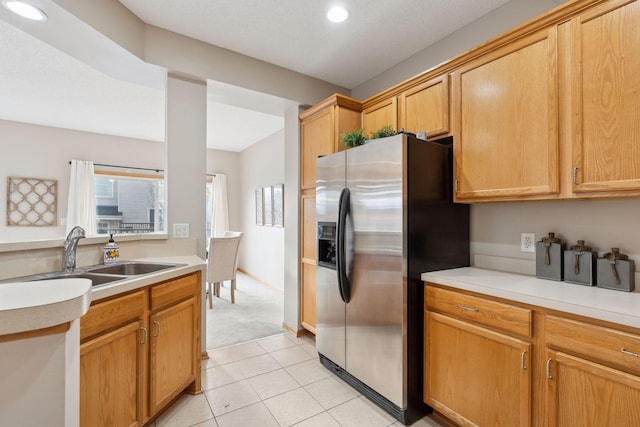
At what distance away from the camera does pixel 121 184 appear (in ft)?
17.8

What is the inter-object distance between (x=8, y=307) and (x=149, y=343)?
1.02 metres

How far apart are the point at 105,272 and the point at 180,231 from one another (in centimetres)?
65

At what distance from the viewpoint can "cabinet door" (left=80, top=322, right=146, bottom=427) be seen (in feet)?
4.19

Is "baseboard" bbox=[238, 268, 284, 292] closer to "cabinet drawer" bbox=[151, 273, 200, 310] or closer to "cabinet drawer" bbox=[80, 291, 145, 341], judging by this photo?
"cabinet drawer" bbox=[151, 273, 200, 310]

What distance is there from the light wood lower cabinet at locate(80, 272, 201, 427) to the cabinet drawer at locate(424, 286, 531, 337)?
153 cm

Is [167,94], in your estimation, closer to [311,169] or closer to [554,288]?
[311,169]

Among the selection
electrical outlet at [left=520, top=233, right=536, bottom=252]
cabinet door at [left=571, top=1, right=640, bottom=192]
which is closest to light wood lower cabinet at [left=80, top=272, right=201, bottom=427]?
electrical outlet at [left=520, top=233, right=536, bottom=252]

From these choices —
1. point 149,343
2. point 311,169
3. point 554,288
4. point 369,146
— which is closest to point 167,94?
point 311,169

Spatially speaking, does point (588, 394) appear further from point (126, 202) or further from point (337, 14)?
point (126, 202)

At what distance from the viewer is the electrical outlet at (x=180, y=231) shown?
2.46 meters

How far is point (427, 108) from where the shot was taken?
7.06 ft

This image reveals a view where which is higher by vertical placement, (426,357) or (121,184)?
(121,184)

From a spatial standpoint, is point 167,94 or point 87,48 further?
point 167,94

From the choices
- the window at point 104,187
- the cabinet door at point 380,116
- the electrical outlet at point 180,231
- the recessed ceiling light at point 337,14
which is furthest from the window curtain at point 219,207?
the recessed ceiling light at point 337,14
